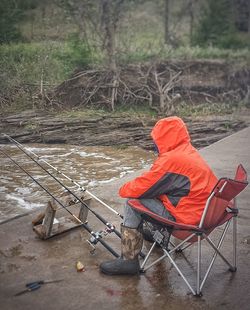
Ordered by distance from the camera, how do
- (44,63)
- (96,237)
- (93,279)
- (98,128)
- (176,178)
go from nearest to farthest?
1. (176,178)
2. (93,279)
3. (96,237)
4. (98,128)
5. (44,63)

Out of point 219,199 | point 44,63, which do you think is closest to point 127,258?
point 219,199

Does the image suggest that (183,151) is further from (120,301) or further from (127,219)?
(120,301)

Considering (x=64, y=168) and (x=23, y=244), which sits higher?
(x=23, y=244)

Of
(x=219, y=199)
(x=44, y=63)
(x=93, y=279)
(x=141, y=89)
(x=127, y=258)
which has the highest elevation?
(x=219, y=199)

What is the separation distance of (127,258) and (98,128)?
964cm

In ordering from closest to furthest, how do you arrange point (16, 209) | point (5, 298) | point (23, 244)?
1. point (5, 298)
2. point (23, 244)
3. point (16, 209)

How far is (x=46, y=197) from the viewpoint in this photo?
7.56 meters

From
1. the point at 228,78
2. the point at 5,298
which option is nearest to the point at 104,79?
the point at 228,78

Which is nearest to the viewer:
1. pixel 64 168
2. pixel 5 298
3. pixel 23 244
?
pixel 5 298

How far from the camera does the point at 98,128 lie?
529 inches

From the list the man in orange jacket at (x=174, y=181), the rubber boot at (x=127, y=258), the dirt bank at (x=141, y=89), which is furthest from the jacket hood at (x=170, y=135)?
the dirt bank at (x=141, y=89)

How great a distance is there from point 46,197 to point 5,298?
13.2 feet

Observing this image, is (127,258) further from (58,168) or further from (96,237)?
(58,168)

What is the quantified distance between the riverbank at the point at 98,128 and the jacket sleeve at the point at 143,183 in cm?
832
